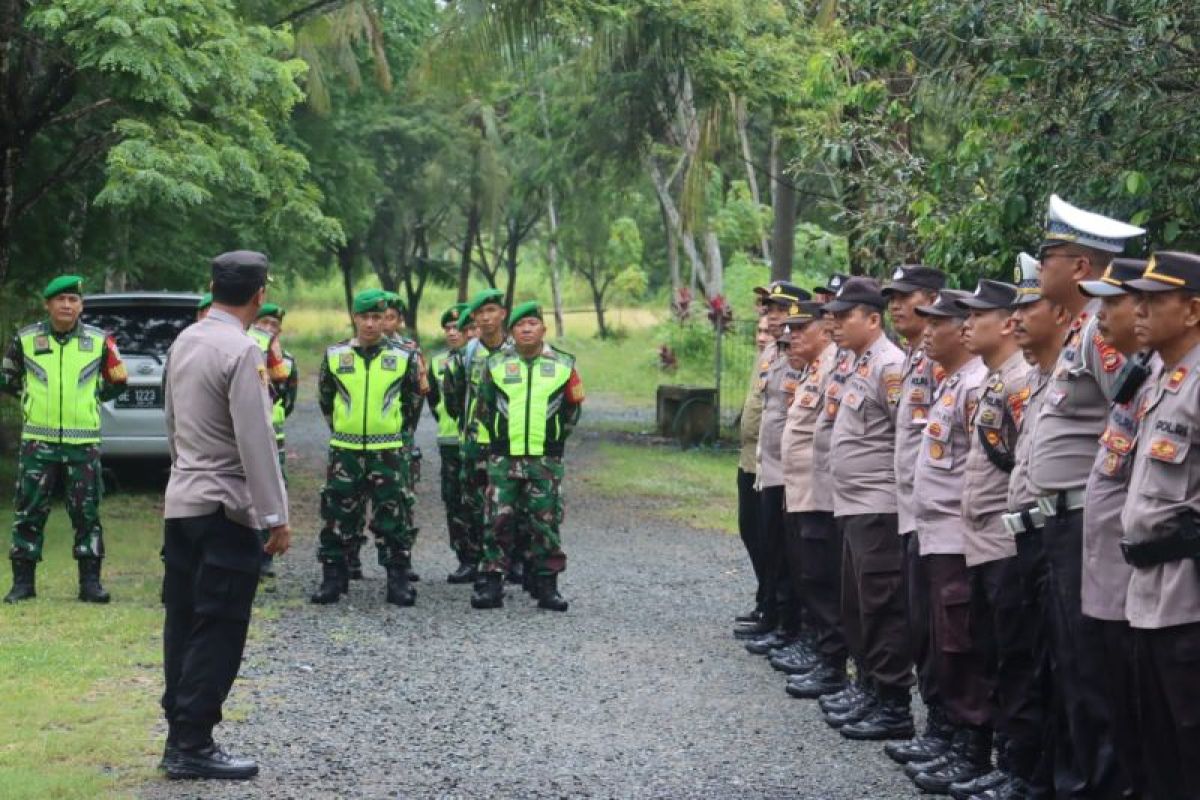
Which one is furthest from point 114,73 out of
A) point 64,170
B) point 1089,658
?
point 1089,658

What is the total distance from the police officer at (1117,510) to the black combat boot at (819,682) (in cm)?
329

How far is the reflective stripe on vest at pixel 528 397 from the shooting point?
1146 cm

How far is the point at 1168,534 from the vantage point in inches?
202

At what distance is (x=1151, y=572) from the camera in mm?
5195

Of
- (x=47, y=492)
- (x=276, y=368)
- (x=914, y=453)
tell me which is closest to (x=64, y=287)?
(x=47, y=492)

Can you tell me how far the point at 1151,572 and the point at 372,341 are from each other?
712 centimetres

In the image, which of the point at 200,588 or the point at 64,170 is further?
the point at 64,170

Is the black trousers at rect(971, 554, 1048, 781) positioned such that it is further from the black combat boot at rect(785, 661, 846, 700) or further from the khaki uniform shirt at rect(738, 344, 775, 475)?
the khaki uniform shirt at rect(738, 344, 775, 475)

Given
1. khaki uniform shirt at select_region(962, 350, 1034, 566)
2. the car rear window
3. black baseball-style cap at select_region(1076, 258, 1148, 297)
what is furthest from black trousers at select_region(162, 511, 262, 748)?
the car rear window

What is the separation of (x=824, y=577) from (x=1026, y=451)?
2.93 meters

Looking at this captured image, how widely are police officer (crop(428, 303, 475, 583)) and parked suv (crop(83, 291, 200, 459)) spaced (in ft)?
11.5

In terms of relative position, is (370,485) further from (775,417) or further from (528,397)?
(775,417)

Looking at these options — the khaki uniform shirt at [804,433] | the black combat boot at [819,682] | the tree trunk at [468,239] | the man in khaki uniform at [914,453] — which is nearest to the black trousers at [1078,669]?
the man in khaki uniform at [914,453]

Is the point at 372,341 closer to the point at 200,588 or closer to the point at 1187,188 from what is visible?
the point at 200,588
